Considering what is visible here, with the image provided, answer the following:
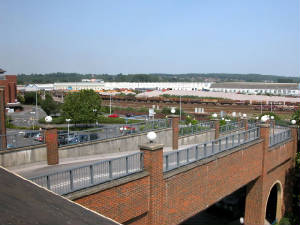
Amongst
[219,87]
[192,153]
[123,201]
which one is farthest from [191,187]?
[219,87]

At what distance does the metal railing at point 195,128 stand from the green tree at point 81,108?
62.1 ft

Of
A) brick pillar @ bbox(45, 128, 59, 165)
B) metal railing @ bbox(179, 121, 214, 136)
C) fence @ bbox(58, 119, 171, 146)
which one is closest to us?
brick pillar @ bbox(45, 128, 59, 165)

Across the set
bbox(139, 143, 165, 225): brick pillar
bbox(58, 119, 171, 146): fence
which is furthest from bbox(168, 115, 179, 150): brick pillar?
bbox(139, 143, 165, 225): brick pillar

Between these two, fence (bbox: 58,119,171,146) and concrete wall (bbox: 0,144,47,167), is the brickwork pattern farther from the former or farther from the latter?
fence (bbox: 58,119,171,146)

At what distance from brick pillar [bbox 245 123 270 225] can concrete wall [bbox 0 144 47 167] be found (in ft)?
38.8

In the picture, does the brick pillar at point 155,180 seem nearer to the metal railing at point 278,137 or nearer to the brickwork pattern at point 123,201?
the brickwork pattern at point 123,201

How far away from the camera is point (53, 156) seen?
1441cm

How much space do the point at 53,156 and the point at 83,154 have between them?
206 cm

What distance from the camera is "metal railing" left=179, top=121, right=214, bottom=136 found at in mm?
22859

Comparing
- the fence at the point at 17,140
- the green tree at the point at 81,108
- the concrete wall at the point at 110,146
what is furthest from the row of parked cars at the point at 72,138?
the green tree at the point at 81,108

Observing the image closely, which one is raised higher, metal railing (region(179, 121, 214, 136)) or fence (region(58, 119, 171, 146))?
fence (region(58, 119, 171, 146))

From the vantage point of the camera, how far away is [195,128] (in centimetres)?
2420

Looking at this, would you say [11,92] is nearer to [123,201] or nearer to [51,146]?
[51,146]

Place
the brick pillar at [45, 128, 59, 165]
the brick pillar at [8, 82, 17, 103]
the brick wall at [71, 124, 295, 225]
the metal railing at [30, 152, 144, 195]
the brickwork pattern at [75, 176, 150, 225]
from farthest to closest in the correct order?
the brick pillar at [8, 82, 17, 103]
the brick pillar at [45, 128, 59, 165]
the brick wall at [71, 124, 295, 225]
the brickwork pattern at [75, 176, 150, 225]
the metal railing at [30, 152, 144, 195]
